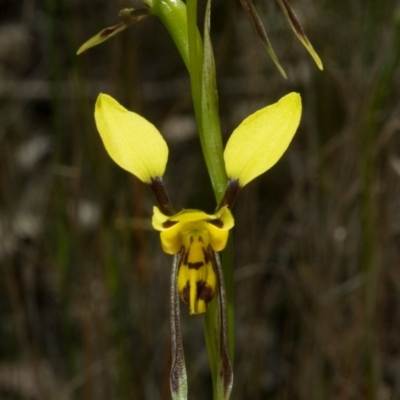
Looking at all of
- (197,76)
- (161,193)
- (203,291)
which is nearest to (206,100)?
(197,76)

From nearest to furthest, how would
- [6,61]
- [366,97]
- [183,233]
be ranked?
[183,233] < [366,97] < [6,61]

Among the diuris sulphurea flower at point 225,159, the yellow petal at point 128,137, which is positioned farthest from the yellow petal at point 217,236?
the yellow petal at point 128,137

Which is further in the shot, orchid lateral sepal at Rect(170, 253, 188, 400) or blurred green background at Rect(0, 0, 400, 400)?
blurred green background at Rect(0, 0, 400, 400)

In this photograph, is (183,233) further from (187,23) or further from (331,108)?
(331,108)

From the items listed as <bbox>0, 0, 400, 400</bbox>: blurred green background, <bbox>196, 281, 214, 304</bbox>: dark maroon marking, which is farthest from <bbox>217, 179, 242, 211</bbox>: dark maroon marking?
<bbox>0, 0, 400, 400</bbox>: blurred green background

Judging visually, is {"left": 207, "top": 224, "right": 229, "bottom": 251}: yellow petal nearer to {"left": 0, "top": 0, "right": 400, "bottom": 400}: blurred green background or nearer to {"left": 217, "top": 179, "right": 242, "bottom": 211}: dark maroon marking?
{"left": 217, "top": 179, "right": 242, "bottom": 211}: dark maroon marking

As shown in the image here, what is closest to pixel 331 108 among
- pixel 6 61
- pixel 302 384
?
pixel 302 384

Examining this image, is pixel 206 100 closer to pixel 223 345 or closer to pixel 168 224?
pixel 168 224

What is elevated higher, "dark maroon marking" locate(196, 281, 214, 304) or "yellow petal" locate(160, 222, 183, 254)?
"yellow petal" locate(160, 222, 183, 254)
